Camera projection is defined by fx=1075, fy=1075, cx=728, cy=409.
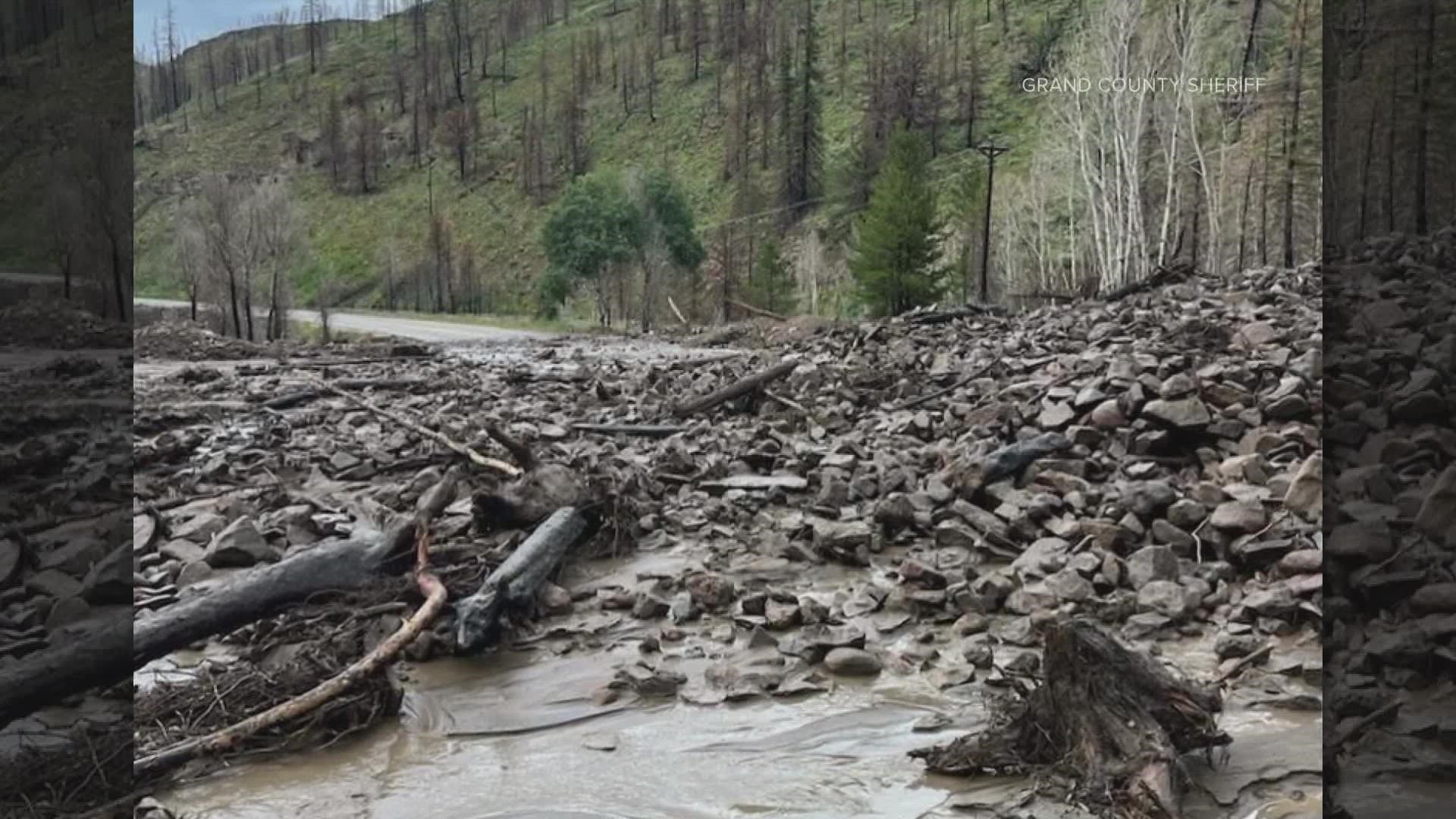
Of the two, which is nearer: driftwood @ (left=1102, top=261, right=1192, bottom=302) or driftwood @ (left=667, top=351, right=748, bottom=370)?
driftwood @ (left=1102, top=261, right=1192, bottom=302)

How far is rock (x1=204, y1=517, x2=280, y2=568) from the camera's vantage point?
15.3 feet

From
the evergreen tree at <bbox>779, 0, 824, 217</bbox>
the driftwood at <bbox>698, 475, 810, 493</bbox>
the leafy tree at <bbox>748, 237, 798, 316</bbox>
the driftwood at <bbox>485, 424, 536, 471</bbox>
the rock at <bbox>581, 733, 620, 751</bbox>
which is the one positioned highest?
the evergreen tree at <bbox>779, 0, 824, 217</bbox>

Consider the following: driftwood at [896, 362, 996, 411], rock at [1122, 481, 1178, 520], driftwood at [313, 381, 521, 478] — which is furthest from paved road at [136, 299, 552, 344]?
rock at [1122, 481, 1178, 520]

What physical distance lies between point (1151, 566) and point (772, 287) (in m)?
25.5

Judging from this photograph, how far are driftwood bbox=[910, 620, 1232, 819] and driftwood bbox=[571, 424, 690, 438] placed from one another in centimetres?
515

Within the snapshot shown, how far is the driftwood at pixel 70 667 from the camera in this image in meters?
2.06

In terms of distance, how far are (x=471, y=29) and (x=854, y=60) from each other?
130 ft

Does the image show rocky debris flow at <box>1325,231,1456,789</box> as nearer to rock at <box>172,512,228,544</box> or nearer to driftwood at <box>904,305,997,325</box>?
rock at <box>172,512,228,544</box>

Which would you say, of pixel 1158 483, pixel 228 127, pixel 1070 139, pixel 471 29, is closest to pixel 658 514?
pixel 1158 483

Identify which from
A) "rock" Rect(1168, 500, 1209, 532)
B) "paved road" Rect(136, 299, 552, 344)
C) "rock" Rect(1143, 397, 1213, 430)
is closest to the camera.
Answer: "rock" Rect(1168, 500, 1209, 532)

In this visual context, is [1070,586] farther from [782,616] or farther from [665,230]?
[665,230]

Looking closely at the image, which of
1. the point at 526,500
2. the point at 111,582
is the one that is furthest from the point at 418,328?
the point at 111,582

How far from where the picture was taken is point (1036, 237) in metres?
35.4

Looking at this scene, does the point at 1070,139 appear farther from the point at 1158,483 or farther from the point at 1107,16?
the point at 1158,483
